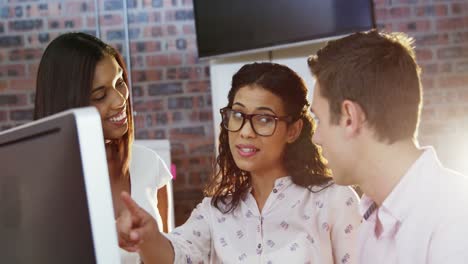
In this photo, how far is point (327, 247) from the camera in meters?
1.50

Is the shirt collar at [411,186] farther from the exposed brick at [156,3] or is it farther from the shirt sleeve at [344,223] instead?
the exposed brick at [156,3]

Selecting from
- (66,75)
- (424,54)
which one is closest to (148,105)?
(424,54)

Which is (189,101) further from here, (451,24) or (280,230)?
(280,230)

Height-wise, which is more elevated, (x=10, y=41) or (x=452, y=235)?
(x=10, y=41)

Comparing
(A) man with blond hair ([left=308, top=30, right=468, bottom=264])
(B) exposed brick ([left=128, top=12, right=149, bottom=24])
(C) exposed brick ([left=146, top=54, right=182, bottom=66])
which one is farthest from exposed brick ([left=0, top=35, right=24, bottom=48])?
(A) man with blond hair ([left=308, top=30, right=468, bottom=264])

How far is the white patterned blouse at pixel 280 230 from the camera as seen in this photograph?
58.8 inches

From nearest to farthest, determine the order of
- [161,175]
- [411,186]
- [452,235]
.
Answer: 1. [452,235]
2. [411,186]
3. [161,175]

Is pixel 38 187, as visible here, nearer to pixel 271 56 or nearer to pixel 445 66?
pixel 271 56

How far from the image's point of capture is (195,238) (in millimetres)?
1549

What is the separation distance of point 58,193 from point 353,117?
68 cm

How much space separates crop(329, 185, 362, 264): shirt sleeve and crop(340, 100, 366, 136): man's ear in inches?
13.4

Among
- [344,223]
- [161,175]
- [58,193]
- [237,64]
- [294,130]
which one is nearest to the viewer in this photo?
[58,193]

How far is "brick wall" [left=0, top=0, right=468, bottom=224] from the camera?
3707 millimetres

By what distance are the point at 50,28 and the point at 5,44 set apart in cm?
28
